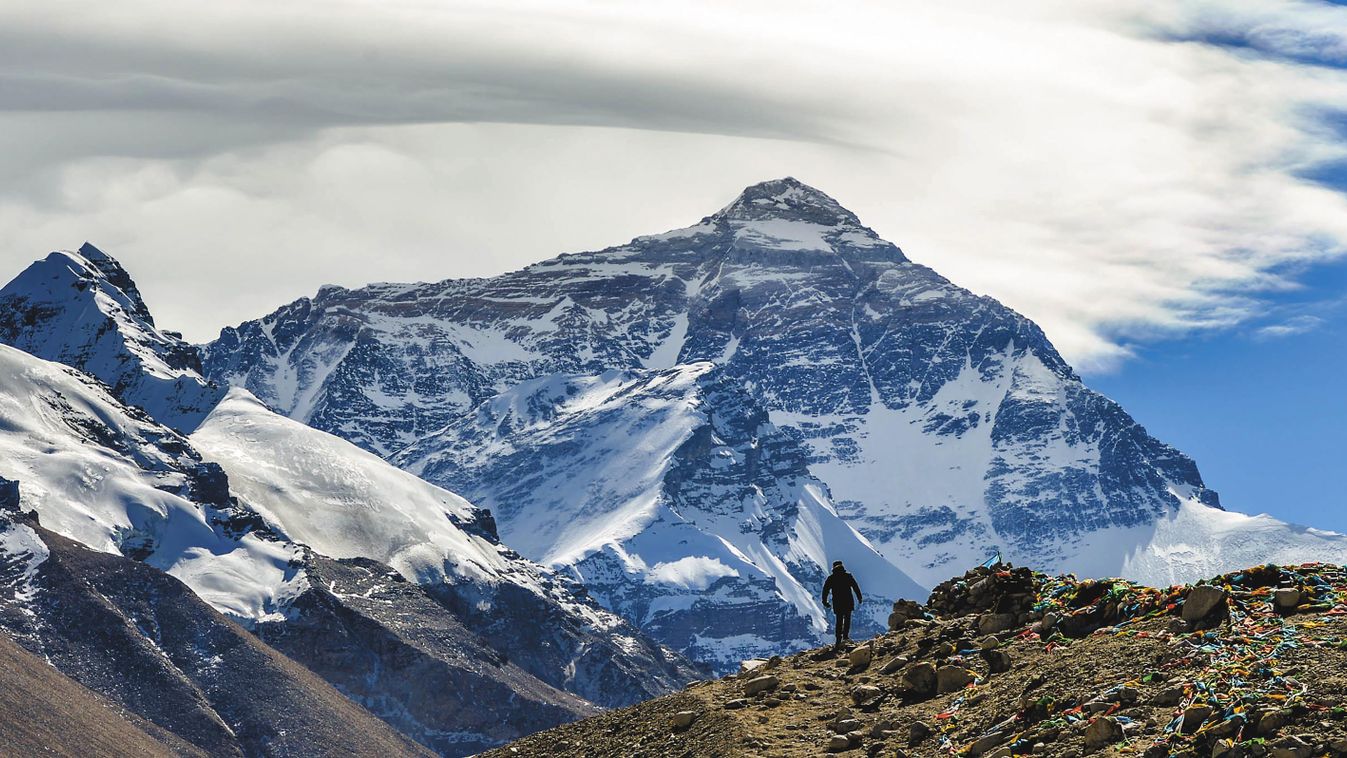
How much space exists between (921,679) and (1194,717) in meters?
9.86

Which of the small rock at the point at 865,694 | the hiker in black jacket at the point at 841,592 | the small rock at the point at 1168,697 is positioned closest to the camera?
the small rock at the point at 1168,697

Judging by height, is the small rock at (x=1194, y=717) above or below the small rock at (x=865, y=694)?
below

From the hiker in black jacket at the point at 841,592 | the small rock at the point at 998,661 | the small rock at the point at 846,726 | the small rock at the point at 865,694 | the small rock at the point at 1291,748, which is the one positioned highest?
the hiker in black jacket at the point at 841,592

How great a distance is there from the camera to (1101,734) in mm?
37906

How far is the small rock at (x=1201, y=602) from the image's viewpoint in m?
44.0

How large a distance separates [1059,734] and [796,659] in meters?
16.3

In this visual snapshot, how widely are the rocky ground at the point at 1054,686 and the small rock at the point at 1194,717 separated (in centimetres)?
2

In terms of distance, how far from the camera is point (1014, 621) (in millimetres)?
49562

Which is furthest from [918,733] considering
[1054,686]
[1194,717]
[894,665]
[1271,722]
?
[1271,722]

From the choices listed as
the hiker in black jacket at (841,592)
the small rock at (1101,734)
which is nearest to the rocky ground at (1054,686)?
the small rock at (1101,734)

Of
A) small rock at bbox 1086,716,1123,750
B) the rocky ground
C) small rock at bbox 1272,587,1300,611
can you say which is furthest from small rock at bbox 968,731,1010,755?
small rock at bbox 1272,587,1300,611

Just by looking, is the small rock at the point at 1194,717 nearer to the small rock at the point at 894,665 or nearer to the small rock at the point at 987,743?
the small rock at the point at 987,743

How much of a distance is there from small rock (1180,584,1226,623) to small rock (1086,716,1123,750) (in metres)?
6.59

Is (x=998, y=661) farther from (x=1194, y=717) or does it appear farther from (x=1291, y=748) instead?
(x=1291, y=748)
